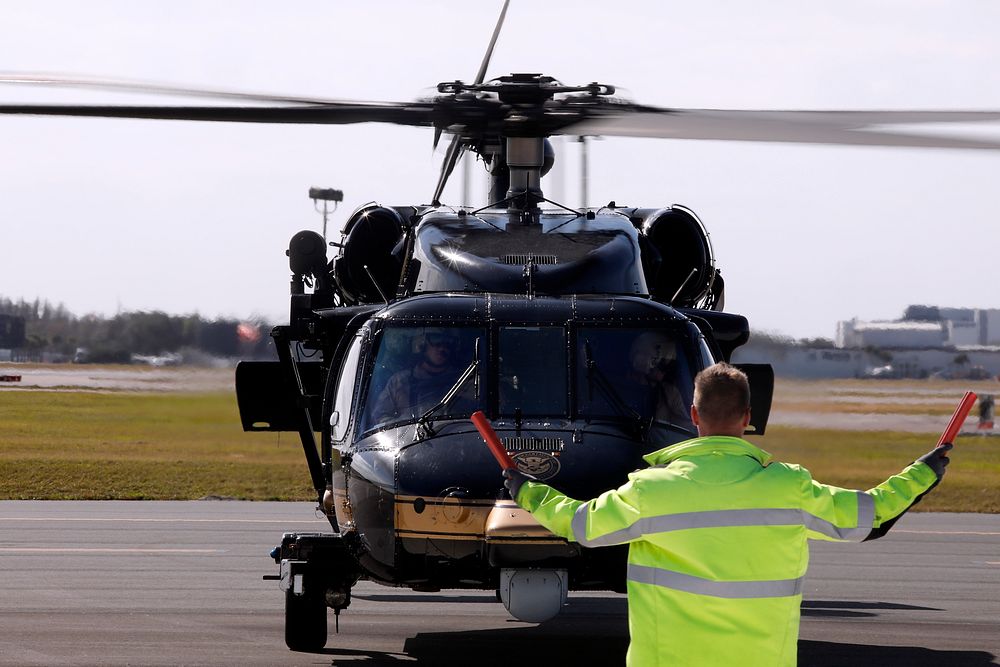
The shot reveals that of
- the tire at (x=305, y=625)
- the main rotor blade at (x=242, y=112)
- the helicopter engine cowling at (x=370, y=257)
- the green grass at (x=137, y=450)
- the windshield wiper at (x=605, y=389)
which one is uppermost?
the main rotor blade at (x=242, y=112)

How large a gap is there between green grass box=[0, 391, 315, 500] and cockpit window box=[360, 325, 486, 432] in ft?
38.4

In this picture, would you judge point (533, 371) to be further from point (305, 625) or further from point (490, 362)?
point (305, 625)

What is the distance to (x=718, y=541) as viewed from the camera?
4.62 metres

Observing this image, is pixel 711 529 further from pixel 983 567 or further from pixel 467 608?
pixel 983 567

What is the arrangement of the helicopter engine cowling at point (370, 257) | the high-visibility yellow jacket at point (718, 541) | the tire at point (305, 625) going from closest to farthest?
the high-visibility yellow jacket at point (718, 541) < the tire at point (305, 625) < the helicopter engine cowling at point (370, 257)

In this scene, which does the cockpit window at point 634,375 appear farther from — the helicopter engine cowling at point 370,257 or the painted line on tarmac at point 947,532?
the painted line on tarmac at point 947,532

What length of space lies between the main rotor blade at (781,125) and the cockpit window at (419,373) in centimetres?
150

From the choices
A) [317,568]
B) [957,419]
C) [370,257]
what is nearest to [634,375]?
[317,568]

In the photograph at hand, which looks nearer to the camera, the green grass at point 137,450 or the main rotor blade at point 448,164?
the main rotor blade at point 448,164

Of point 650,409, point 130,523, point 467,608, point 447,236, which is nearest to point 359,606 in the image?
point 467,608

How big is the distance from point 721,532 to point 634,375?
3.81 metres

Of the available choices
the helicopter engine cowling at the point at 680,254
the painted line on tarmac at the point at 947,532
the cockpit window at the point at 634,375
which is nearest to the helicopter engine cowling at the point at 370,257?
the helicopter engine cowling at the point at 680,254

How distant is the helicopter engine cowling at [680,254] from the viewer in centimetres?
1119

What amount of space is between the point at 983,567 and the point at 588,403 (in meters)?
7.62
